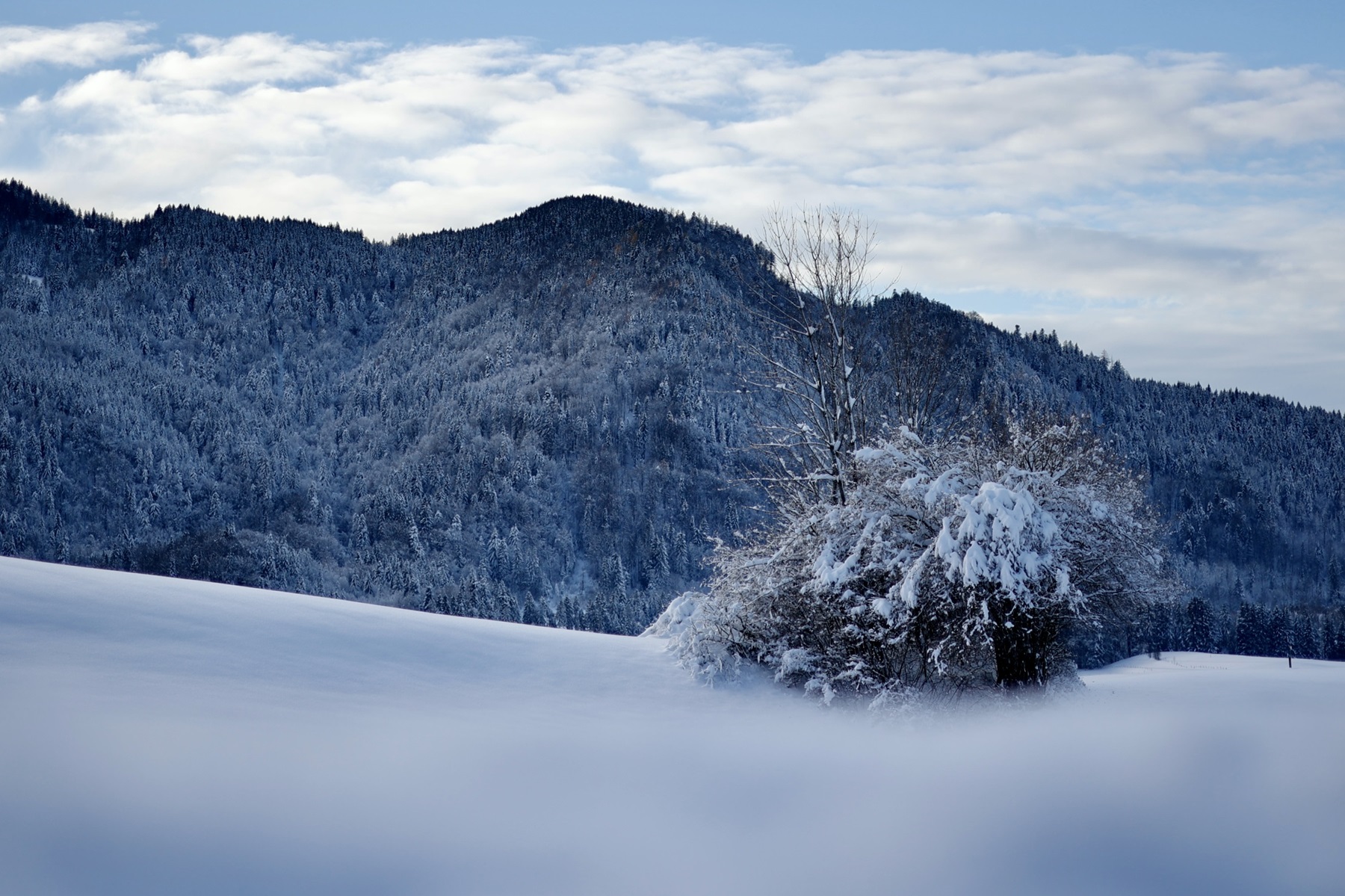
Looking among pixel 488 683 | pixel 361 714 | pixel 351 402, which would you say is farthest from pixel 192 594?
pixel 351 402

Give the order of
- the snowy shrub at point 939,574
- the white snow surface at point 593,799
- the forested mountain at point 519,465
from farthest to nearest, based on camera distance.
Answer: the forested mountain at point 519,465
the snowy shrub at point 939,574
the white snow surface at point 593,799

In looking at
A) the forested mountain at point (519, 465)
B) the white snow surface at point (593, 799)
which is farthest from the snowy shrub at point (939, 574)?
the forested mountain at point (519, 465)

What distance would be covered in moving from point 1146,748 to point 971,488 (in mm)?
5847

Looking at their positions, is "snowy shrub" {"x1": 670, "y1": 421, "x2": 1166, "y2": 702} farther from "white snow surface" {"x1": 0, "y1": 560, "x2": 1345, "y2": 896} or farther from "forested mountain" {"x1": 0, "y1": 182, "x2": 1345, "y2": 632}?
"forested mountain" {"x1": 0, "y1": 182, "x2": 1345, "y2": 632}

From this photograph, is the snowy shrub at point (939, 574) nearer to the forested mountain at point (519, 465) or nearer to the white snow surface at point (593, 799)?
the white snow surface at point (593, 799)

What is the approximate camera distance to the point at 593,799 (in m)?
5.12

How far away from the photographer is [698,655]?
1209 centimetres

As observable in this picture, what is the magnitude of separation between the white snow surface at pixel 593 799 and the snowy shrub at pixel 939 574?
10.1ft

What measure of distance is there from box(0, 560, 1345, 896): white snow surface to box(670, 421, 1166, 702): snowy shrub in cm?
307

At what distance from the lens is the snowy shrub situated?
10578 mm

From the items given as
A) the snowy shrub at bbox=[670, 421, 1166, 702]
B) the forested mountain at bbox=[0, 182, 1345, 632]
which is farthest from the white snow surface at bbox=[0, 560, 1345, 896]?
the forested mountain at bbox=[0, 182, 1345, 632]

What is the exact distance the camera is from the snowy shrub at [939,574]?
10.6 meters

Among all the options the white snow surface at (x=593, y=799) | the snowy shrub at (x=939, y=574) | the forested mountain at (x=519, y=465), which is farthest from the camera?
the forested mountain at (x=519, y=465)

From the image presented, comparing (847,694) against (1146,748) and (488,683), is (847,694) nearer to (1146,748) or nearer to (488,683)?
(488,683)
